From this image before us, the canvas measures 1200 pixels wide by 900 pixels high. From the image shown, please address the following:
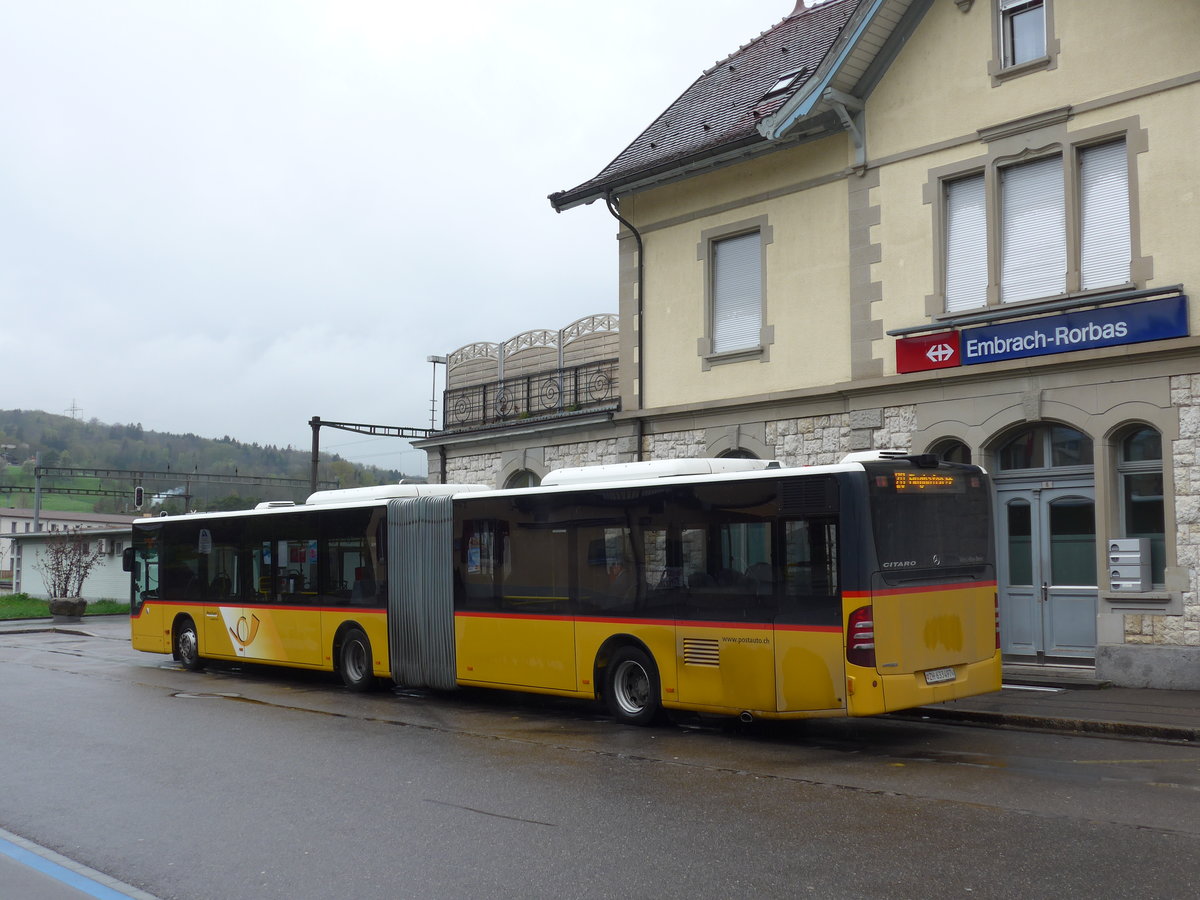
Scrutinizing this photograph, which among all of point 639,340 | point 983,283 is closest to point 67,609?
point 639,340

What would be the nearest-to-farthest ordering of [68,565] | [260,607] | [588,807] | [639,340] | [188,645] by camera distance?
[588,807], [260,607], [188,645], [639,340], [68,565]

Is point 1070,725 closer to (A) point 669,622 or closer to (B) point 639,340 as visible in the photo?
(A) point 669,622

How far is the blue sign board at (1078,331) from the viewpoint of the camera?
14031mm

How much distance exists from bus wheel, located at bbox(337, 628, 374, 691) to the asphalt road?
2.60 meters

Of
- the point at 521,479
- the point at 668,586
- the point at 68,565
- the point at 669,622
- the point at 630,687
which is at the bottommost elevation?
the point at 630,687

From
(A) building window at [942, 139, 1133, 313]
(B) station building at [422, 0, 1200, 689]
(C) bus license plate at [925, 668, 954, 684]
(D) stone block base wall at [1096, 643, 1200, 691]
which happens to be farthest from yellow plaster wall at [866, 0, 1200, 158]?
(C) bus license plate at [925, 668, 954, 684]

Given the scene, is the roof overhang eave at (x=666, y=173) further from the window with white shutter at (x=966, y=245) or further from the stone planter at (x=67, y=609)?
the stone planter at (x=67, y=609)

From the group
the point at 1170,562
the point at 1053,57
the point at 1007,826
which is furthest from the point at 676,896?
the point at 1053,57

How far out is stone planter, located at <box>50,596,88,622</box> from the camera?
3450 cm

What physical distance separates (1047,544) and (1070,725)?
14.3 feet

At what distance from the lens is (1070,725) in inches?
459

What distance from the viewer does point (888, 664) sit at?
10633 mm

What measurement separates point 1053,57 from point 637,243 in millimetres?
7640

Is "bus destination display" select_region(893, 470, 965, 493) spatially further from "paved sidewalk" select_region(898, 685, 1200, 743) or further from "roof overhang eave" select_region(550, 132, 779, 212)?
"roof overhang eave" select_region(550, 132, 779, 212)
